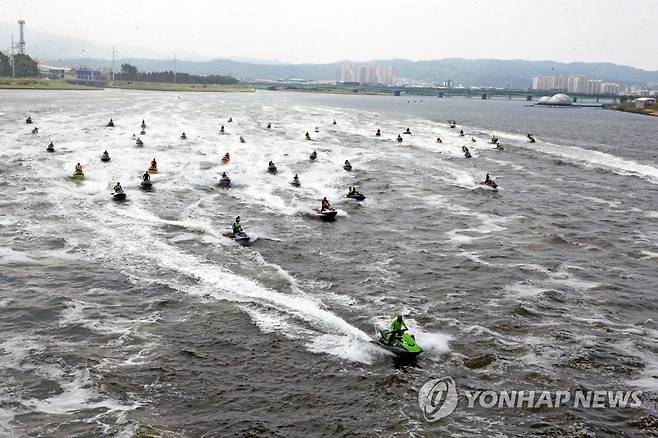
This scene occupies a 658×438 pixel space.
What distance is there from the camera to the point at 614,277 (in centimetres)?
4166

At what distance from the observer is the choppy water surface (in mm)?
24438

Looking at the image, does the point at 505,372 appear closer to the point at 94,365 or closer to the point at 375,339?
the point at 375,339

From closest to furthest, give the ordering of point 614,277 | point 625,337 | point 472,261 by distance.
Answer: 1. point 625,337
2. point 614,277
3. point 472,261

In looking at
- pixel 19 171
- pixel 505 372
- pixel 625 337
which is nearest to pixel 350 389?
pixel 505 372

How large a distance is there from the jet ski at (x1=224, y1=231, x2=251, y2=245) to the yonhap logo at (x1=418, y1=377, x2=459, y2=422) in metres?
22.8

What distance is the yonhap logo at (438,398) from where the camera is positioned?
968 inches

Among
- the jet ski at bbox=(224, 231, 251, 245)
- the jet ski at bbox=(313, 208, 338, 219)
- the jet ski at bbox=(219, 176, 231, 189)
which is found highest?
the jet ski at bbox=(219, 176, 231, 189)

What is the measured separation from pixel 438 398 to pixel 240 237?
24427 millimetres

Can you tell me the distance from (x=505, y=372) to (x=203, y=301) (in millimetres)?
17885

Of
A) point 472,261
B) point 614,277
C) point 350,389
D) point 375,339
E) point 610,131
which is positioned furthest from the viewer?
point 610,131

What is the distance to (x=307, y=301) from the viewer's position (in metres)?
35.2

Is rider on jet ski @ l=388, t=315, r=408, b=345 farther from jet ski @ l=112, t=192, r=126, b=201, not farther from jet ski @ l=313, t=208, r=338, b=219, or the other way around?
jet ski @ l=112, t=192, r=126, b=201

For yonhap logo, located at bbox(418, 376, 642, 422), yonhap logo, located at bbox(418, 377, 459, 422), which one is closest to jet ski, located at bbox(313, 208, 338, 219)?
yonhap logo, located at bbox(418, 377, 459, 422)

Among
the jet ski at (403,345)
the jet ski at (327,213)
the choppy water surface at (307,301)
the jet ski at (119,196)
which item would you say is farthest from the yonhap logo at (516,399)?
the jet ski at (119,196)
